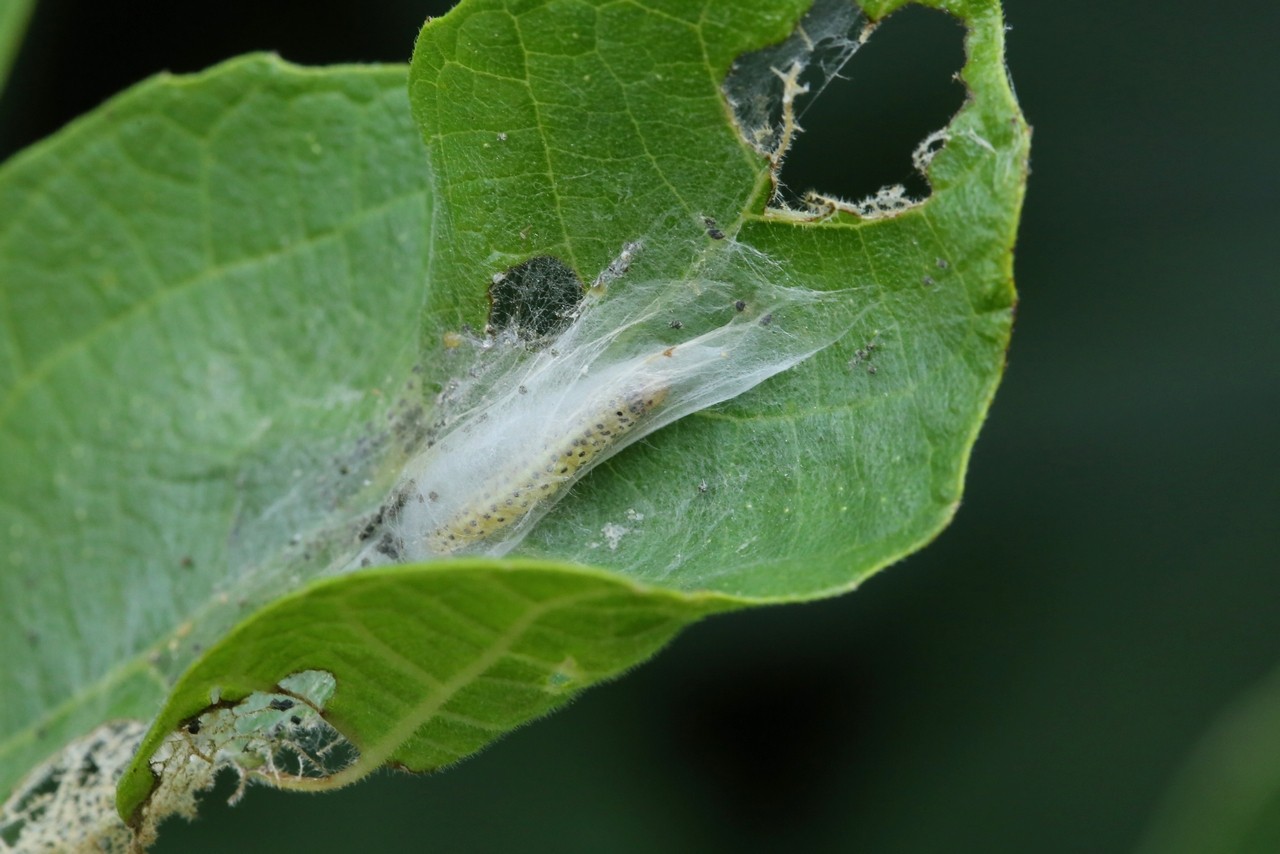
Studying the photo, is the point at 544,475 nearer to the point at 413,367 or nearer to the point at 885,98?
the point at 413,367

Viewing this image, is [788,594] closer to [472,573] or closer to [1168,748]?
[472,573]

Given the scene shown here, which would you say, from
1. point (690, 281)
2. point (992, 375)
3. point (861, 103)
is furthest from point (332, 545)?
point (861, 103)

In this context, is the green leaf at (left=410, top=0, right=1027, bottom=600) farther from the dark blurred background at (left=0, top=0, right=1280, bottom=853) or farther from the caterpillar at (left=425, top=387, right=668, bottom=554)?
the dark blurred background at (left=0, top=0, right=1280, bottom=853)

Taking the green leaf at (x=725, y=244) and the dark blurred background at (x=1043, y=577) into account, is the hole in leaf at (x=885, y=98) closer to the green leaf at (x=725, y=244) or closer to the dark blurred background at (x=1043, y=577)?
the dark blurred background at (x=1043, y=577)

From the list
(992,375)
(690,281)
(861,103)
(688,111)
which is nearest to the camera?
(992,375)

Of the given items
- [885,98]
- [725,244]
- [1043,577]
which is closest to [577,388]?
[725,244]

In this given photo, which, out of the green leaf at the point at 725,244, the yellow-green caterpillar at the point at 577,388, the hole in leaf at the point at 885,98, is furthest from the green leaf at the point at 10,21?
the hole in leaf at the point at 885,98

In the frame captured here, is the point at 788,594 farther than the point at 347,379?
No
